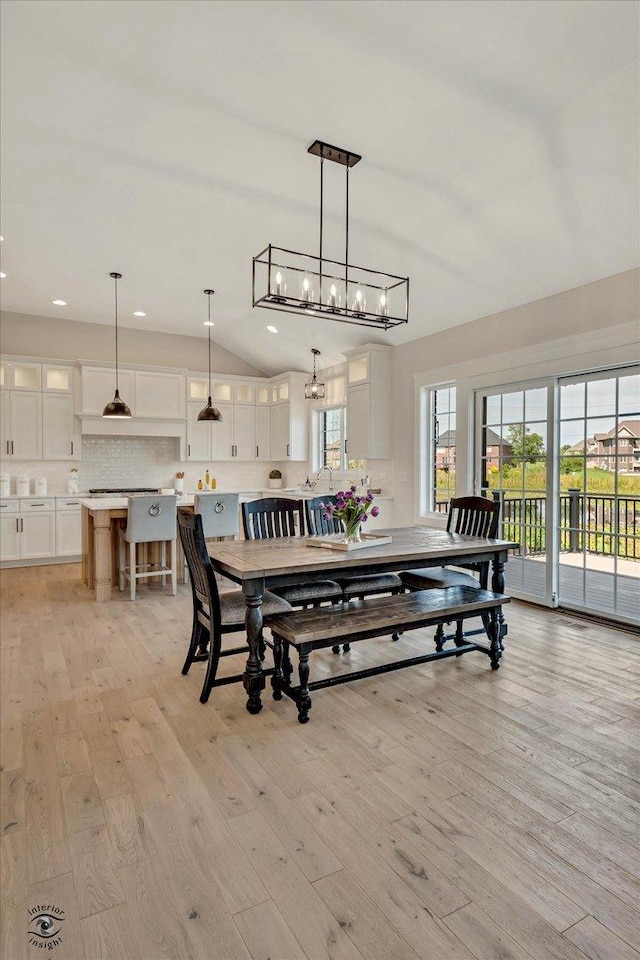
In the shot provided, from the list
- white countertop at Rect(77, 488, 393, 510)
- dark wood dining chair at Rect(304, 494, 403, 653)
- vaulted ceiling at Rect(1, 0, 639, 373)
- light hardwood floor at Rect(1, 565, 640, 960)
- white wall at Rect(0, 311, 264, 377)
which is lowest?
light hardwood floor at Rect(1, 565, 640, 960)

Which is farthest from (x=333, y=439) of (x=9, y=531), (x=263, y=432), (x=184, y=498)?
(x=9, y=531)

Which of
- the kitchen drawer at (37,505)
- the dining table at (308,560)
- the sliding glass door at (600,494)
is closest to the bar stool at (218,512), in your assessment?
the dining table at (308,560)

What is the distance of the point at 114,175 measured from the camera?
395 cm

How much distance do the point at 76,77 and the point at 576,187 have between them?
3088 mm

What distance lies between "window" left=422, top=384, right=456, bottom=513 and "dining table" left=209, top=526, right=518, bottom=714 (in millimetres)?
1985

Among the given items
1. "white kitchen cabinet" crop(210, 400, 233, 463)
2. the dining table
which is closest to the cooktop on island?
"white kitchen cabinet" crop(210, 400, 233, 463)

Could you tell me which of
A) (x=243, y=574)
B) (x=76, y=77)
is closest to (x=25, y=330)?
(x=76, y=77)

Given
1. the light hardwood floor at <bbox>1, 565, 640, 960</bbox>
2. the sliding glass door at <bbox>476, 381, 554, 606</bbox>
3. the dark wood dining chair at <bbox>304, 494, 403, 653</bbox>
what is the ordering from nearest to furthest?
the light hardwood floor at <bbox>1, 565, 640, 960</bbox>
the dark wood dining chair at <bbox>304, 494, 403, 653</bbox>
the sliding glass door at <bbox>476, 381, 554, 606</bbox>

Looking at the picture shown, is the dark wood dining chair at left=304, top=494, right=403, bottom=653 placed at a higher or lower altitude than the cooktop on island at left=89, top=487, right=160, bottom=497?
lower

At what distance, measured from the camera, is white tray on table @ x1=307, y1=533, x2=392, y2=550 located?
10.6ft

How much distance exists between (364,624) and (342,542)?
2.07 ft

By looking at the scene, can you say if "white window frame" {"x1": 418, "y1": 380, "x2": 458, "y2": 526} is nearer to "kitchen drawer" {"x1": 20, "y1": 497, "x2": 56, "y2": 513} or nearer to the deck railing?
the deck railing

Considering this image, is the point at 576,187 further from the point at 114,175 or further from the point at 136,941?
the point at 136,941

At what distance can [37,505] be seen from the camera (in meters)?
6.87
